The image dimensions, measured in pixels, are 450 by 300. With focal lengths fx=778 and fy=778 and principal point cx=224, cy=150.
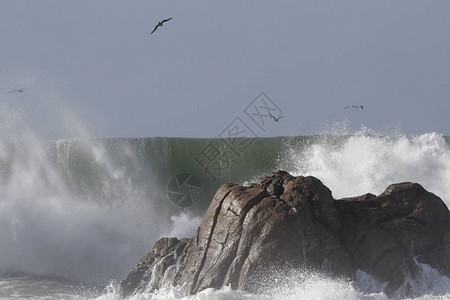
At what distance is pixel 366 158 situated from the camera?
19.6 metres

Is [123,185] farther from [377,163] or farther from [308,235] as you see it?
[308,235]

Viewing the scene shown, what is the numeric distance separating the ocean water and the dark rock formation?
268cm

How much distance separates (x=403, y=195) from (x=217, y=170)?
483 inches

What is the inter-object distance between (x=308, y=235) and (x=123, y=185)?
11.9m

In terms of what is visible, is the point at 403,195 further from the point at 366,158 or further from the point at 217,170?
the point at 217,170

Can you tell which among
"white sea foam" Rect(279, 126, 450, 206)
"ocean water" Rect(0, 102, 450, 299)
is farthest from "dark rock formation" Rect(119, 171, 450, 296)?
"white sea foam" Rect(279, 126, 450, 206)

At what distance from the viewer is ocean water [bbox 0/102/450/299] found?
18.6 meters

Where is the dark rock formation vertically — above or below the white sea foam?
below

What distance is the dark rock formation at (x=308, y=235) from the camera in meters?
11.6

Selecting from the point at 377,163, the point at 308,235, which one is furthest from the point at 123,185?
the point at 308,235

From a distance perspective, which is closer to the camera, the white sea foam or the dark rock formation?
the dark rock formation

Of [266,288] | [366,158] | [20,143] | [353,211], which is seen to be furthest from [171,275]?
[20,143]

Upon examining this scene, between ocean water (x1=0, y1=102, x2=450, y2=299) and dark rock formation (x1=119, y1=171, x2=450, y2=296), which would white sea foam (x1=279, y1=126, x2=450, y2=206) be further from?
dark rock formation (x1=119, y1=171, x2=450, y2=296)

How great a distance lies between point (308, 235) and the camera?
11664 mm
